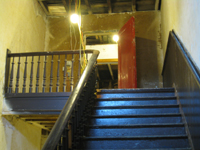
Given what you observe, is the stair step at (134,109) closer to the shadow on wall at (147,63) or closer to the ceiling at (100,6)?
the shadow on wall at (147,63)

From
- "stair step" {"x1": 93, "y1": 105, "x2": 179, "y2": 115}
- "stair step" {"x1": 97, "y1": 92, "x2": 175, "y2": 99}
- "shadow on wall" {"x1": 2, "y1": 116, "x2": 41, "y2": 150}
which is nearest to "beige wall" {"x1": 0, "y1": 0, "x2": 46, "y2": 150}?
"shadow on wall" {"x1": 2, "y1": 116, "x2": 41, "y2": 150}

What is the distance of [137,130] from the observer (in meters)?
3.14

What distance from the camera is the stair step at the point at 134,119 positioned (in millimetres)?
3314

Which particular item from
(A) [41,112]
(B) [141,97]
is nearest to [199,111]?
(B) [141,97]

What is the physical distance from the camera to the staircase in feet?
9.49

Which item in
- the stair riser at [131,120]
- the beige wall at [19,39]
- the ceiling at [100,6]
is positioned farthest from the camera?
the ceiling at [100,6]

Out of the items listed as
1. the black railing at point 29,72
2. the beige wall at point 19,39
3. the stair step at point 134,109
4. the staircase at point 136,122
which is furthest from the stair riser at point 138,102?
the beige wall at point 19,39

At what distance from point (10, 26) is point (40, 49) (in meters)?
1.87

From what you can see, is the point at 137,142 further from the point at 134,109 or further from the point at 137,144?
the point at 134,109

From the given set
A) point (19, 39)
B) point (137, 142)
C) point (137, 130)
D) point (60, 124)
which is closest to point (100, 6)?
point (19, 39)

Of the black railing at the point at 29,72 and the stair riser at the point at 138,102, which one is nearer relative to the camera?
A: the stair riser at the point at 138,102

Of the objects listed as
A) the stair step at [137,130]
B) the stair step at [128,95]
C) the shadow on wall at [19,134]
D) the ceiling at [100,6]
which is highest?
the ceiling at [100,6]

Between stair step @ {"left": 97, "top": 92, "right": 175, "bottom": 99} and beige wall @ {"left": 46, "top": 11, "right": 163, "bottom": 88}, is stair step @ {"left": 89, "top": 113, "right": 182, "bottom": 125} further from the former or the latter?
beige wall @ {"left": 46, "top": 11, "right": 163, "bottom": 88}

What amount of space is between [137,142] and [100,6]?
5316 millimetres
